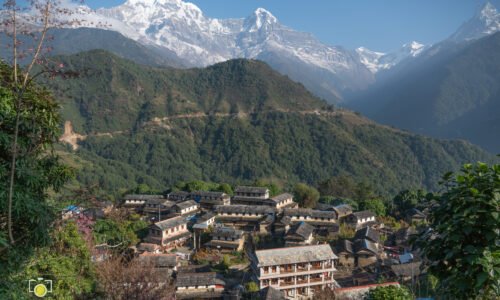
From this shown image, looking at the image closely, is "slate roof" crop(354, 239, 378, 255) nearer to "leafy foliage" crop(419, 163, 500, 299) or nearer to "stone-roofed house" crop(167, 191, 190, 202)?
"stone-roofed house" crop(167, 191, 190, 202)

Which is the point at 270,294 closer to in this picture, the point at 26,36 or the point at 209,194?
the point at 26,36

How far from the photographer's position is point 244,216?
36.3m

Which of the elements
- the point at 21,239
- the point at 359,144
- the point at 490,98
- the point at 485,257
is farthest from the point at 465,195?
the point at 490,98

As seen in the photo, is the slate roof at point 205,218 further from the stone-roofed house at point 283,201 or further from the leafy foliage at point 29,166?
the leafy foliage at point 29,166

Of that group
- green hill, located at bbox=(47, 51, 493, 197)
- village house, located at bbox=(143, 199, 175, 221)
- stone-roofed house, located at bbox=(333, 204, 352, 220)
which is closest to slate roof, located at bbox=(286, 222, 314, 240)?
stone-roofed house, located at bbox=(333, 204, 352, 220)

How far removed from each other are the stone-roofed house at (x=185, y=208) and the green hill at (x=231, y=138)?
35.9 meters

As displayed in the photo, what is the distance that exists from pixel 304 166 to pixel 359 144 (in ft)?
49.0

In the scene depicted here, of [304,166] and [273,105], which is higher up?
[273,105]

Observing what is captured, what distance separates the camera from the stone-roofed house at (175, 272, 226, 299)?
20.7 metres

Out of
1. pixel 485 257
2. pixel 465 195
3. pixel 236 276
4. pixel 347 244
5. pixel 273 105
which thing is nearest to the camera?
pixel 485 257

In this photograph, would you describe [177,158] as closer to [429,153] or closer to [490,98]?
[429,153]

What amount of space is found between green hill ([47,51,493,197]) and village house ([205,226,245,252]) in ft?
149

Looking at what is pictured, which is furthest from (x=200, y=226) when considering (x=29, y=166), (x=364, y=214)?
(x=29, y=166)

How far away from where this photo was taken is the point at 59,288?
356 inches
